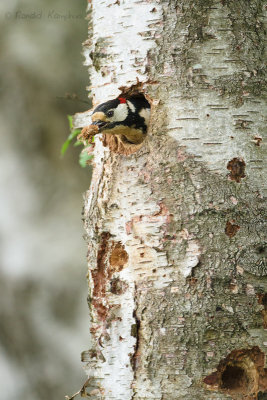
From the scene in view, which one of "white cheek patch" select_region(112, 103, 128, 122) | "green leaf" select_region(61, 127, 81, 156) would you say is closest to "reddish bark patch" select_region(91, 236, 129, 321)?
"white cheek patch" select_region(112, 103, 128, 122)

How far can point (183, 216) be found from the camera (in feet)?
7.01

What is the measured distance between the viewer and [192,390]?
6.73 ft

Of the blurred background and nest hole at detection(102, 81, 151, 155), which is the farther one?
the blurred background

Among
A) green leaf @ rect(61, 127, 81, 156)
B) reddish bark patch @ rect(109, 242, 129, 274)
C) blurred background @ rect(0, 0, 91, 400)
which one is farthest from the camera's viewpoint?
blurred background @ rect(0, 0, 91, 400)

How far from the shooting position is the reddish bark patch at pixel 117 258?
229 centimetres

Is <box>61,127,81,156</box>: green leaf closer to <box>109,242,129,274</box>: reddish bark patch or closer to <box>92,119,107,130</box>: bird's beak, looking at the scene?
<box>92,119,107,130</box>: bird's beak

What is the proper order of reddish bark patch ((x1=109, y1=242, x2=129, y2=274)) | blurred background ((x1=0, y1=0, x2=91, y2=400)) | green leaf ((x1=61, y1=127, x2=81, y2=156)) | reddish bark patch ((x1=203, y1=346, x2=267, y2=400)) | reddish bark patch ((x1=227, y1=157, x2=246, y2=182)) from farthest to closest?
blurred background ((x1=0, y1=0, x2=91, y2=400)) < green leaf ((x1=61, y1=127, x2=81, y2=156)) < reddish bark patch ((x1=109, y1=242, x2=129, y2=274)) < reddish bark patch ((x1=227, y1=157, x2=246, y2=182)) < reddish bark patch ((x1=203, y1=346, x2=267, y2=400))

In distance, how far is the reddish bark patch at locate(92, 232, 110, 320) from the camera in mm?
2330

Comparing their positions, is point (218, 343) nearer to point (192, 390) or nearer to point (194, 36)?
point (192, 390)

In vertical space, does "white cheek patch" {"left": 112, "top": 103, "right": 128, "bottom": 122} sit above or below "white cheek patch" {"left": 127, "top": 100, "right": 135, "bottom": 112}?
below

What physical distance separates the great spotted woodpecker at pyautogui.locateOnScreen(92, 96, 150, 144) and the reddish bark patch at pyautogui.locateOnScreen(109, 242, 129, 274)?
43 cm

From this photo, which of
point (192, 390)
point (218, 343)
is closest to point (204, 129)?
point (218, 343)

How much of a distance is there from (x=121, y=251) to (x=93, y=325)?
313 millimetres

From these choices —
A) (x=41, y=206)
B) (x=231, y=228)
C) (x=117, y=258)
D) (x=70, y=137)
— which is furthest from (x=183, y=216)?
(x=41, y=206)
